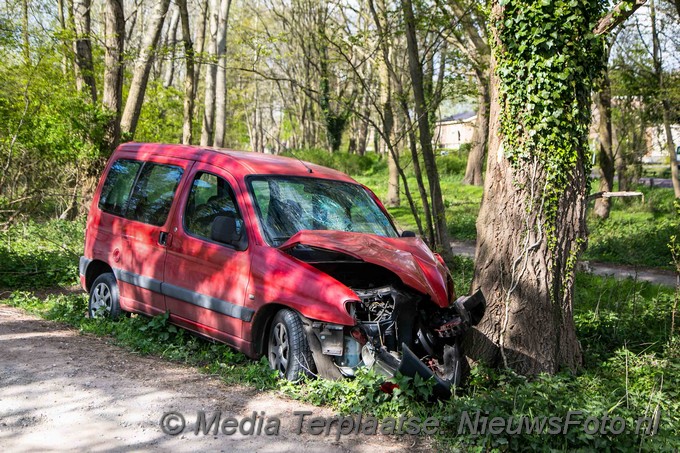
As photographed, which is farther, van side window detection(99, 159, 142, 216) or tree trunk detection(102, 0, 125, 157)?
tree trunk detection(102, 0, 125, 157)

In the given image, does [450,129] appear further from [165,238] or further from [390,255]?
[390,255]

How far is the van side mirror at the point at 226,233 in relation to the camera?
6426mm

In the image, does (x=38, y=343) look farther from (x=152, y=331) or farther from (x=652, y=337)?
(x=652, y=337)

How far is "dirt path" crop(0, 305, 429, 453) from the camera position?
4.60 metres

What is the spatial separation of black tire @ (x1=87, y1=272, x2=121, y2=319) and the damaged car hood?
9.61 ft

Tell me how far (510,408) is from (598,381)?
139 cm

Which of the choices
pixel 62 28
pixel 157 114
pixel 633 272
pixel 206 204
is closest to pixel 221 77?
pixel 157 114

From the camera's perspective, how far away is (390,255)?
5906 millimetres

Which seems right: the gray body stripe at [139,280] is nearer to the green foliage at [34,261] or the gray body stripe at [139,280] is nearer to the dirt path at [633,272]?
the green foliage at [34,261]

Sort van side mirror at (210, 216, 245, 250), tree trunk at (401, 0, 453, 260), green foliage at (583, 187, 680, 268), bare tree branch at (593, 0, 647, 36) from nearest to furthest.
→ bare tree branch at (593, 0, 647, 36) → van side mirror at (210, 216, 245, 250) → tree trunk at (401, 0, 453, 260) → green foliage at (583, 187, 680, 268)

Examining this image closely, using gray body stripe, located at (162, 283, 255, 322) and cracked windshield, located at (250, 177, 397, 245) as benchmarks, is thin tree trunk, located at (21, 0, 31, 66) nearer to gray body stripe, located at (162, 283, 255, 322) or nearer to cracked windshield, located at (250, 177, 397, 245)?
gray body stripe, located at (162, 283, 255, 322)

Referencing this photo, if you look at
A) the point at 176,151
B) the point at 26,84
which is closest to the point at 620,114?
the point at 26,84

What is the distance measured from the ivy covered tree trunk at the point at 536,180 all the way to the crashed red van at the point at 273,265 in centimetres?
42

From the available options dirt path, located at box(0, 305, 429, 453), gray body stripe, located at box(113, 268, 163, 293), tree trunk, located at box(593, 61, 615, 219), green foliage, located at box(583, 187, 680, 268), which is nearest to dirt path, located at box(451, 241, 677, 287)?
green foliage, located at box(583, 187, 680, 268)
